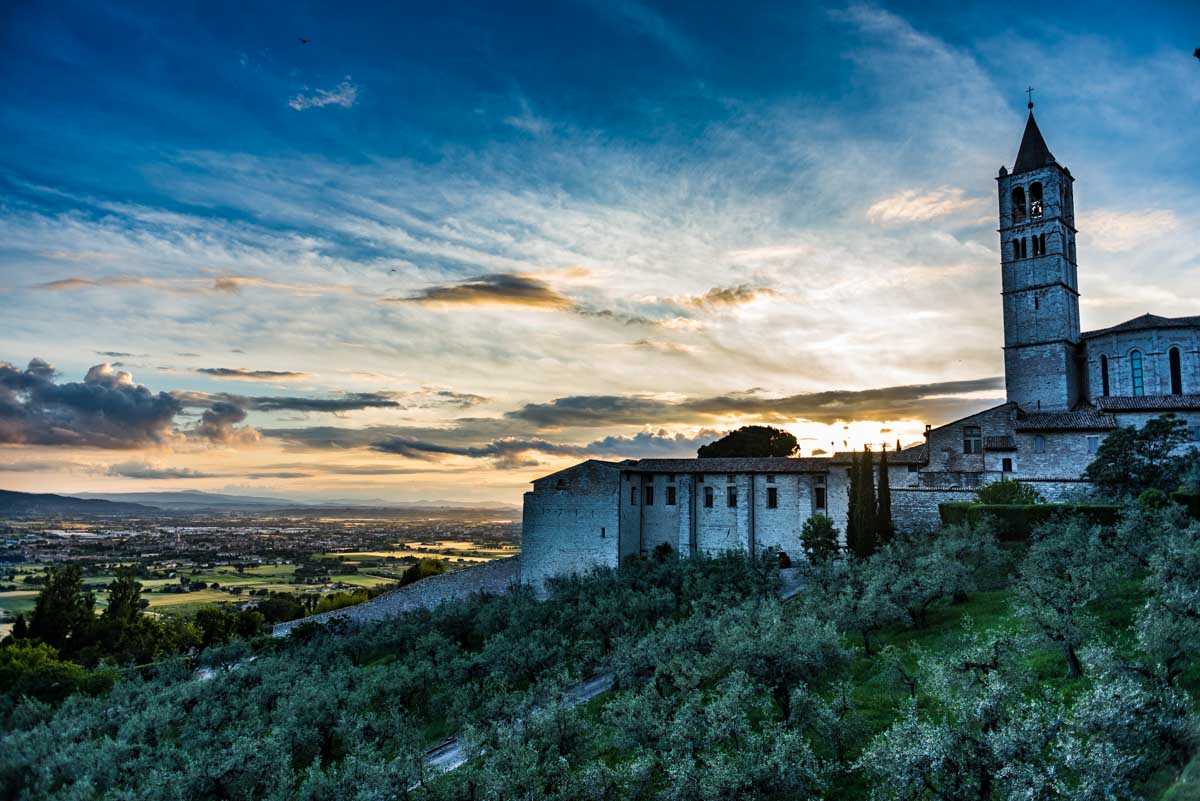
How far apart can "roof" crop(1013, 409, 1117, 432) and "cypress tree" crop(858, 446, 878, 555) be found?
28.9ft

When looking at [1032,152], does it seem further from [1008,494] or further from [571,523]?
[571,523]

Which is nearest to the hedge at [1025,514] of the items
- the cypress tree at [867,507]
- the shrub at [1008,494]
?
the shrub at [1008,494]

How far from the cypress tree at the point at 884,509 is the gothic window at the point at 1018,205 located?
2425 cm

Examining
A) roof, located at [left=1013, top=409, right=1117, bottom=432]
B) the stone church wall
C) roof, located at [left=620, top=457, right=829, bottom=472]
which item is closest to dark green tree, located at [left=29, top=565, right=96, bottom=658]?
the stone church wall

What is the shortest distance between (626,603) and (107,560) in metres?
82.3

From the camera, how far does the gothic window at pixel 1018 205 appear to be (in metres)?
49.6

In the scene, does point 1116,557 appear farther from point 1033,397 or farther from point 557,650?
point 1033,397

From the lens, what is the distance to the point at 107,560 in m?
86.5

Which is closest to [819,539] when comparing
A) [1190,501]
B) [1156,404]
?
[1190,501]

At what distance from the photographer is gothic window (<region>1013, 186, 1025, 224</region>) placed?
49594 millimetres

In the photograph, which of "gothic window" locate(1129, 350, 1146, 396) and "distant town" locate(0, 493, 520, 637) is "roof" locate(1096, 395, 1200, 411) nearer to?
"gothic window" locate(1129, 350, 1146, 396)

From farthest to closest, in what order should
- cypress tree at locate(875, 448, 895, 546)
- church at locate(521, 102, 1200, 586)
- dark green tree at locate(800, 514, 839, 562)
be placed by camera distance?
1. church at locate(521, 102, 1200, 586)
2. dark green tree at locate(800, 514, 839, 562)
3. cypress tree at locate(875, 448, 895, 546)

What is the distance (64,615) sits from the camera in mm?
45281

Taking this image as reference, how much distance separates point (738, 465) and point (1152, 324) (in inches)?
1030
